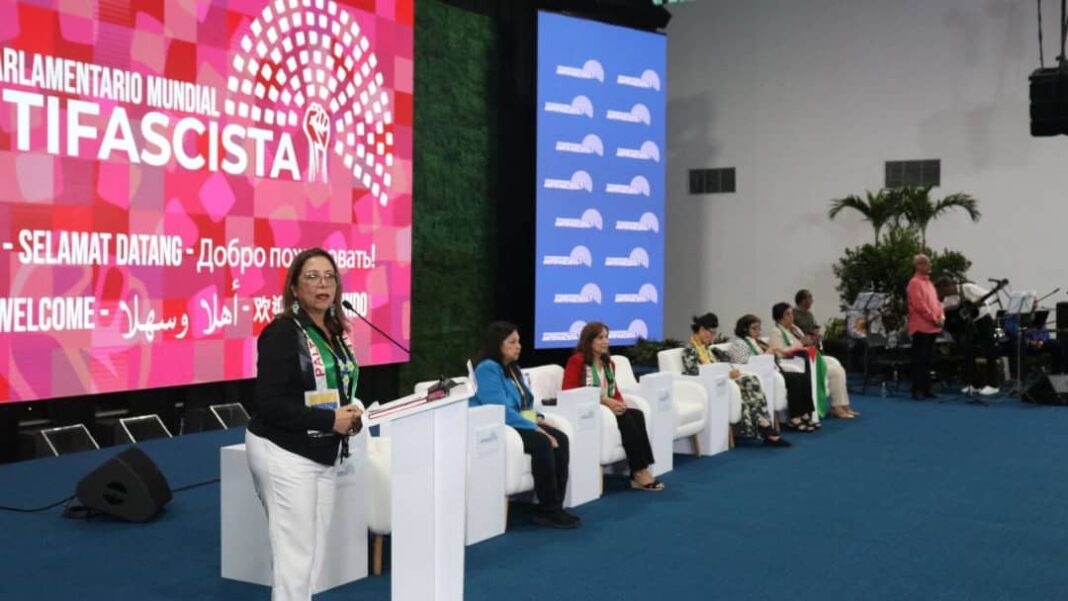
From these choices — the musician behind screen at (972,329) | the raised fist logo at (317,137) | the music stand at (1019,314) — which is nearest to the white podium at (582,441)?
the raised fist logo at (317,137)

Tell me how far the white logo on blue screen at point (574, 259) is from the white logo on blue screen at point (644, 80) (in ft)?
6.31

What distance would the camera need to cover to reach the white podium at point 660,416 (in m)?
7.22

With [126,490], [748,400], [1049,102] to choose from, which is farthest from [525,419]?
[1049,102]

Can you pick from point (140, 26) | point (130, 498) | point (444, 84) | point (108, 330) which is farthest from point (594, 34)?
point (130, 498)

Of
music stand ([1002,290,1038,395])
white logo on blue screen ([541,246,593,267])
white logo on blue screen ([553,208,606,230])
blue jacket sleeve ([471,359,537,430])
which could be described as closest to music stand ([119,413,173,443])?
blue jacket sleeve ([471,359,537,430])

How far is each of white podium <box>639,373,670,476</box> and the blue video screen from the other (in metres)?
4.56

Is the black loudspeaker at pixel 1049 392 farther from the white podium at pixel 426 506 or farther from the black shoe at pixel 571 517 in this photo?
the white podium at pixel 426 506

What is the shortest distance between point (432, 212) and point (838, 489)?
5513mm

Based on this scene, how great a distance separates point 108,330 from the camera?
25.4 ft

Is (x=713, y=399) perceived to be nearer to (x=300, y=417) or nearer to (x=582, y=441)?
(x=582, y=441)

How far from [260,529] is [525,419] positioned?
173 cm

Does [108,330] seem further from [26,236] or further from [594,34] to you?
[594,34]

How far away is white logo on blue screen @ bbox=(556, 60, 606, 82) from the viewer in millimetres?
11992

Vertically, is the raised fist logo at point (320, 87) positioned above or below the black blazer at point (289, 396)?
above
